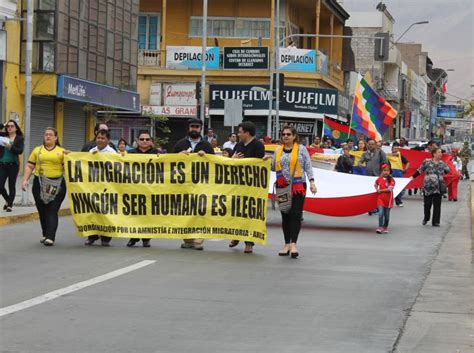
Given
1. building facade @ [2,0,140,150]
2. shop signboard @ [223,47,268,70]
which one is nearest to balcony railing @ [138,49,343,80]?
shop signboard @ [223,47,268,70]

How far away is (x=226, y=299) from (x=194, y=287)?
78 centimetres

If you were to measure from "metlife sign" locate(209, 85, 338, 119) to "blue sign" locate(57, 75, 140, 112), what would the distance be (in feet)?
34.1

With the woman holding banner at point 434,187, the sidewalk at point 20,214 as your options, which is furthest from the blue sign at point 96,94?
the woman holding banner at point 434,187

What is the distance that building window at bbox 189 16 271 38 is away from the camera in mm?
54312

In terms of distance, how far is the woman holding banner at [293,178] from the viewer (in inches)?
527

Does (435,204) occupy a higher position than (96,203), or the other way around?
(96,203)

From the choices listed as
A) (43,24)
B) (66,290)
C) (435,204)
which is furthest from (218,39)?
(66,290)

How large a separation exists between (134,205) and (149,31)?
4209 cm

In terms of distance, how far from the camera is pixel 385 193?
18.6 metres

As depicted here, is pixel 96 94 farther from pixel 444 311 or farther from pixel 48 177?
pixel 444 311

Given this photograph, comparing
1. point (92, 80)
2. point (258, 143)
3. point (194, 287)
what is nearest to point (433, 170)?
point (258, 143)

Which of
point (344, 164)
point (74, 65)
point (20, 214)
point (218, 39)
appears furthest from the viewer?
point (218, 39)

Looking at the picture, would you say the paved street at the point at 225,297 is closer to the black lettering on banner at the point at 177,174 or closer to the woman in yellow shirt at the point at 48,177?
the woman in yellow shirt at the point at 48,177

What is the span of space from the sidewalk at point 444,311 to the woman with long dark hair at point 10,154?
8.25 meters
